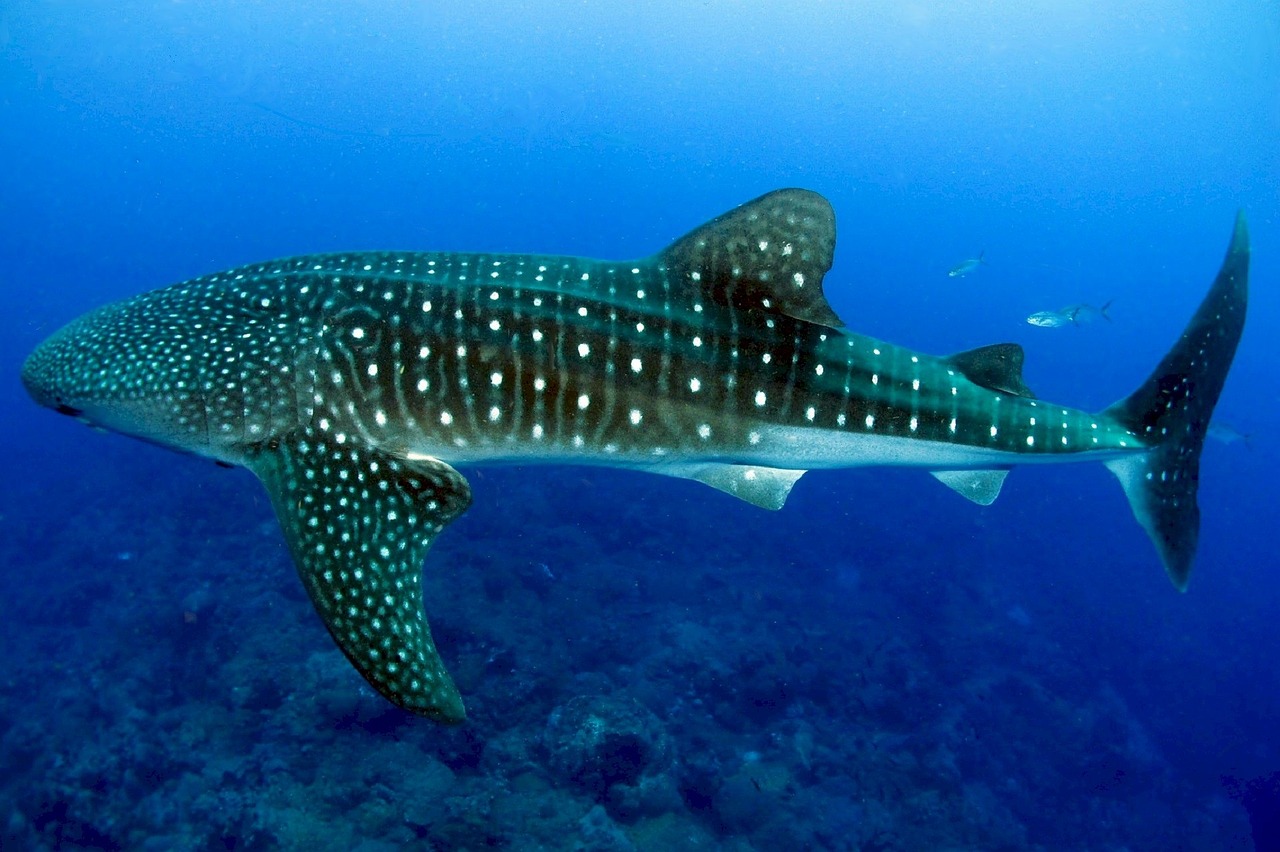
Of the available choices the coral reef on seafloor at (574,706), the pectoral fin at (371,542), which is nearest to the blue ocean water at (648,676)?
the coral reef on seafloor at (574,706)

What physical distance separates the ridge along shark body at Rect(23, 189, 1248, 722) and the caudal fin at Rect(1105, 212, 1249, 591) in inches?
44.9

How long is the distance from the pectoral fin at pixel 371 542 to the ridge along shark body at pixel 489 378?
0.04 feet

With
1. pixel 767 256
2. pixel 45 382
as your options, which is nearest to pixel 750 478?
pixel 767 256

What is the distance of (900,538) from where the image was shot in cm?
2475

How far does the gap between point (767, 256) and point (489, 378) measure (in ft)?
6.16

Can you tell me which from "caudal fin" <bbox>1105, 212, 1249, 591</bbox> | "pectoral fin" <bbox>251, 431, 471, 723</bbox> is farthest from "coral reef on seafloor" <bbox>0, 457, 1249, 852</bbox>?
"caudal fin" <bbox>1105, 212, 1249, 591</bbox>

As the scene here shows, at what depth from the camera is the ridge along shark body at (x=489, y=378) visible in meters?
4.09

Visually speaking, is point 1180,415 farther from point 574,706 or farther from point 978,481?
point 574,706

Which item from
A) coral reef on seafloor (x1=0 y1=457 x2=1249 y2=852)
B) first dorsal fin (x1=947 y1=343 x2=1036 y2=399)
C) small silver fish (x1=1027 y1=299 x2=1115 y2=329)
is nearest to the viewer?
first dorsal fin (x1=947 y1=343 x2=1036 y2=399)

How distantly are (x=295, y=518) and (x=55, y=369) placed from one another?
199 cm

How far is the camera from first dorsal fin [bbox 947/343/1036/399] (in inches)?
184

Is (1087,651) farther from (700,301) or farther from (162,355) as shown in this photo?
(162,355)

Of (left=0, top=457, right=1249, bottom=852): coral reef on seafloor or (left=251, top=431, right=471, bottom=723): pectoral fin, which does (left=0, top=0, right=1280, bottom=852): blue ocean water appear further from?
(left=251, top=431, right=471, bottom=723): pectoral fin

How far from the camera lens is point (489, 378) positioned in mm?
4164
